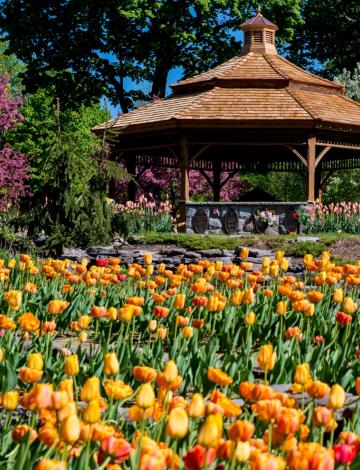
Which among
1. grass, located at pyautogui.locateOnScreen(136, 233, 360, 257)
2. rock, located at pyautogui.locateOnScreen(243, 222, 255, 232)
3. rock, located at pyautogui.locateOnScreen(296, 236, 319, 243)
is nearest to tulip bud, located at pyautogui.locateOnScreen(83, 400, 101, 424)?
grass, located at pyautogui.locateOnScreen(136, 233, 360, 257)

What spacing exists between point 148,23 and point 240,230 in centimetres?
1603

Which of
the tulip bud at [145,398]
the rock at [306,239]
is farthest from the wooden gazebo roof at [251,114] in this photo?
the tulip bud at [145,398]

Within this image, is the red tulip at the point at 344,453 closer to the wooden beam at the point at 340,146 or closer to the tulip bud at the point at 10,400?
the tulip bud at the point at 10,400

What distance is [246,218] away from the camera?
19797mm

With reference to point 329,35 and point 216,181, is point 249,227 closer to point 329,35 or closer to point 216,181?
point 216,181

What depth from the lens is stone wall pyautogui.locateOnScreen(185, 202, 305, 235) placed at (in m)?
19.7

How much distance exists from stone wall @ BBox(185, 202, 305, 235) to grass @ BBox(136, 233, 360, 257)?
9.52ft

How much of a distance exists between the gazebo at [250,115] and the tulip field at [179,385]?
43.0 ft

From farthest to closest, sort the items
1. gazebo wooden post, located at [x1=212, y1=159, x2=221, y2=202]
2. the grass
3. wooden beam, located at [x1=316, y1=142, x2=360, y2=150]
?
gazebo wooden post, located at [x1=212, y1=159, x2=221, y2=202] → wooden beam, located at [x1=316, y1=142, x2=360, y2=150] → the grass

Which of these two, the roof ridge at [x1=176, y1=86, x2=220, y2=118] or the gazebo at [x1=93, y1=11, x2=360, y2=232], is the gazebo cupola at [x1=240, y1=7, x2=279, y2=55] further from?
the roof ridge at [x1=176, y1=86, x2=220, y2=118]

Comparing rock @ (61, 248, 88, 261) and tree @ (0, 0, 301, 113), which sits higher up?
tree @ (0, 0, 301, 113)

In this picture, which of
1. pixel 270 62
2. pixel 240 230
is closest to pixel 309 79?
pixel 270 62

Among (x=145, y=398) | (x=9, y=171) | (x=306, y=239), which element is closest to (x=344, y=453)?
(x=145, y=398)

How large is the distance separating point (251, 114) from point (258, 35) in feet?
20.2
